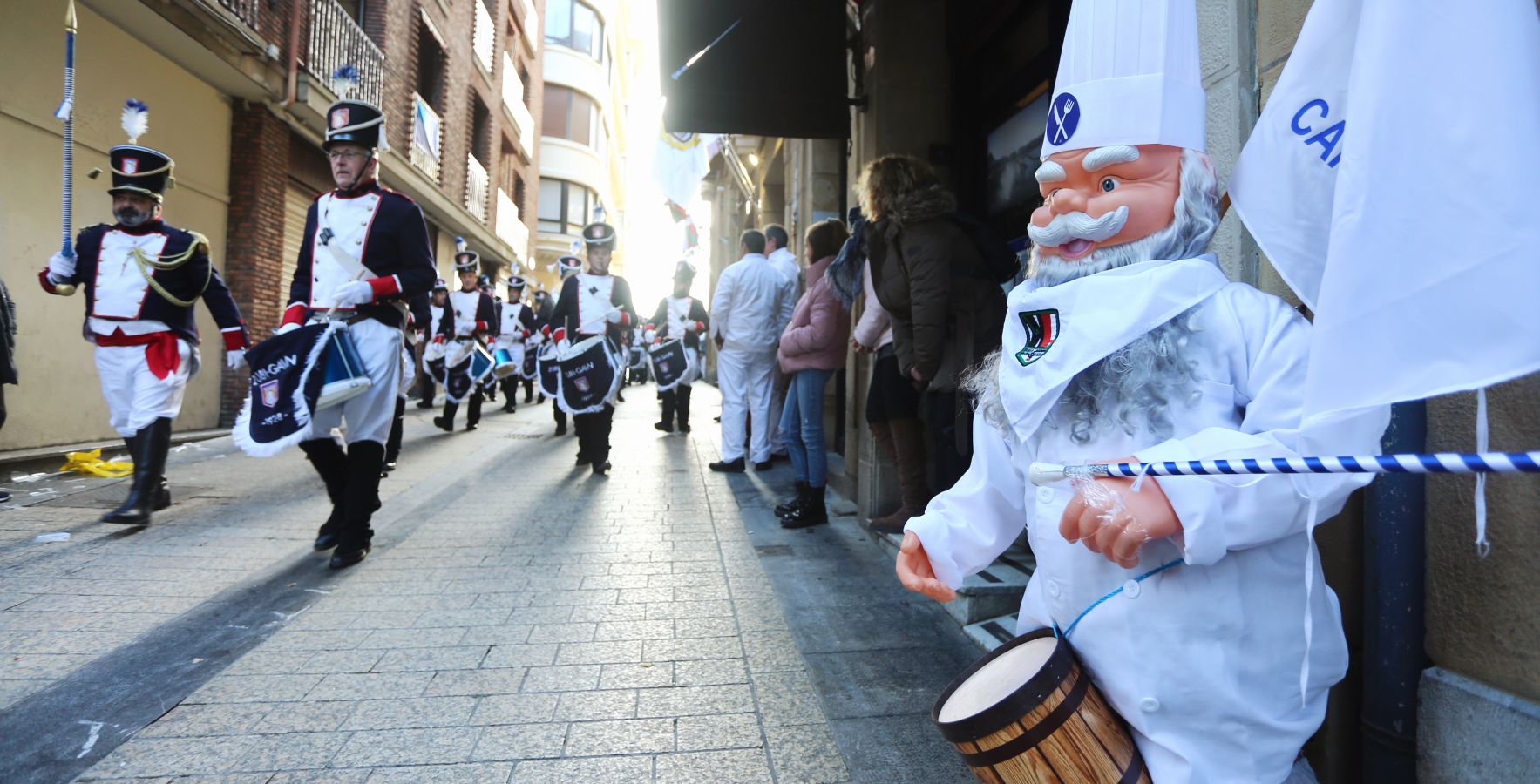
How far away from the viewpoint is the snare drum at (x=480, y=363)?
31.7 ft

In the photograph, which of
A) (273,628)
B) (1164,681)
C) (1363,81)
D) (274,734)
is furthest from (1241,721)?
(273,628)

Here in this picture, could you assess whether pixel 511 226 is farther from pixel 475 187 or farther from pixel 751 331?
pixel 751 331

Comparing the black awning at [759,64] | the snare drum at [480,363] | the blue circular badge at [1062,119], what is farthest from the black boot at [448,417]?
the blue circular badge at [1062,119]

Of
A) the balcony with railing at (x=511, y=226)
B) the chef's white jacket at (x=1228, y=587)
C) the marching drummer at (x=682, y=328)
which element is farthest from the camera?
the balcony with railing at (x=511, y=226)

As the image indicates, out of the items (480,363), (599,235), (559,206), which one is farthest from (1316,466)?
(559,206)

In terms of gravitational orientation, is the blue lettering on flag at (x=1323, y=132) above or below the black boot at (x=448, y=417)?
above

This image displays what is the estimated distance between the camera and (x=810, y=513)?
5023 millimetres

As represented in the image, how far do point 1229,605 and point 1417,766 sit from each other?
0.82 meters

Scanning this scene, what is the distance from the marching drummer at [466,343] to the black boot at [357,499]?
5.62 metres

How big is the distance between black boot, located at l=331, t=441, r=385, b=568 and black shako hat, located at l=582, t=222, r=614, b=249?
3770 millimetres

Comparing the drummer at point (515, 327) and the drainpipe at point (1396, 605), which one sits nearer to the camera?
the drainpipe at point (1396, 605)

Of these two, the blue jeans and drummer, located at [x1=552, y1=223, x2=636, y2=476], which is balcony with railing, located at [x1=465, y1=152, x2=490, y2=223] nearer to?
drummer, located at [x1=552, y1=223, x2=636, y2=476]

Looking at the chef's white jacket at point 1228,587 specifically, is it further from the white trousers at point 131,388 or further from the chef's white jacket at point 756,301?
the chef's white jacket at point 756,301

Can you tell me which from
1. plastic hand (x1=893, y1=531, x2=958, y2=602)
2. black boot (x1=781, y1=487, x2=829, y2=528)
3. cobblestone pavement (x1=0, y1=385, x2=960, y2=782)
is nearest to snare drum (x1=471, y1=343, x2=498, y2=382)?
cobblestone pavement (x1=0, y1=385, x2=960, y2=782)
